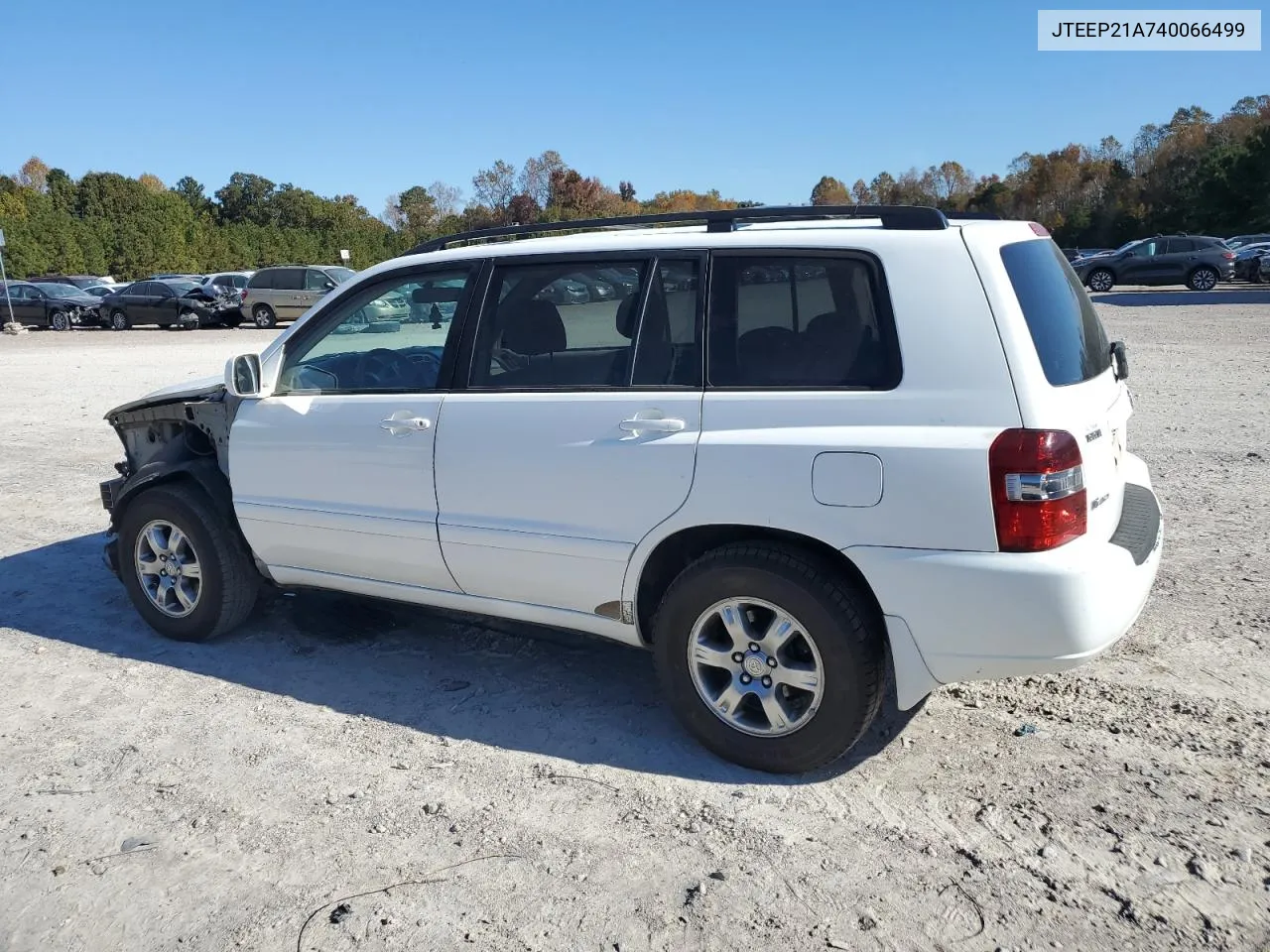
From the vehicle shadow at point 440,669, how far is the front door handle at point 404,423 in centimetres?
114

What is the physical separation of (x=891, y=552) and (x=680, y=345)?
1.09 metres

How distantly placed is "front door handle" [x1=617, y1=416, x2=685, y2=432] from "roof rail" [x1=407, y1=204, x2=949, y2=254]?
31.9 inches

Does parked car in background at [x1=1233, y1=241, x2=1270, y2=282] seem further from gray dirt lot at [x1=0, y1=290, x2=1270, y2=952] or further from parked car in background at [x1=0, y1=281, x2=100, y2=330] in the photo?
parked car in background at [x1=0, y1=281, x2=100, y2=330]

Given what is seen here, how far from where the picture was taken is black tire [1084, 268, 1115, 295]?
3453cm

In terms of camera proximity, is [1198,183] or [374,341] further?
[1198,183]

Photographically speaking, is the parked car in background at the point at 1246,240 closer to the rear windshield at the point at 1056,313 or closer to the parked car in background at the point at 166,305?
the parked car in background at the point at 166,305

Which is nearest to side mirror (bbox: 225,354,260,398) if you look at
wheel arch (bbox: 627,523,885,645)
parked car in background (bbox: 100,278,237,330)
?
wheel arch (bbox: 627,523,885,645)

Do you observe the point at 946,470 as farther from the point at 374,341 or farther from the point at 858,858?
the point at 374,341

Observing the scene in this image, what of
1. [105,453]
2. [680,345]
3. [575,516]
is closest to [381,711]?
[575,516]

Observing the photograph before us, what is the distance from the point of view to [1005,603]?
3213 millimetres

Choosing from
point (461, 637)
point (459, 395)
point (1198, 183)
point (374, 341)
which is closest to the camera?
point (459, 395)

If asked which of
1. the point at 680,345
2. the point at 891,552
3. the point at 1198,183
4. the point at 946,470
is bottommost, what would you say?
the point at 891,552

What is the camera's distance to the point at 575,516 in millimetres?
3904

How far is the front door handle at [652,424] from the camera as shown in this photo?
12.1 ft
